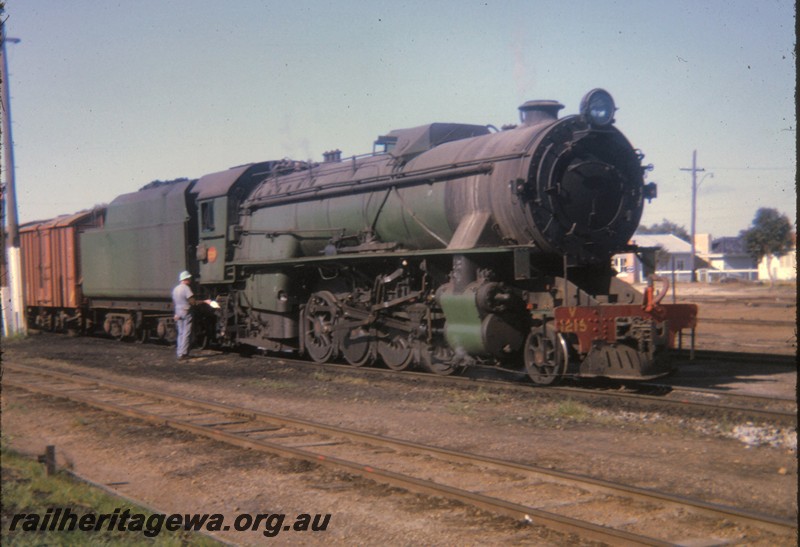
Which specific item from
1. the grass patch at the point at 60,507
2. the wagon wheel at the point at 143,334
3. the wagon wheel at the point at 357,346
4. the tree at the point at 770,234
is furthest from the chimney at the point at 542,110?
the tree at the point at 770,234

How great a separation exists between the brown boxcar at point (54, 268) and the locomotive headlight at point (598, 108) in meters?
17.6

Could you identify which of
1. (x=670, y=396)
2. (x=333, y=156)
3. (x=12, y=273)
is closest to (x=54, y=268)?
(x=12, y=273)

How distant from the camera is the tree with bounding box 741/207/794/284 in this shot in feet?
182

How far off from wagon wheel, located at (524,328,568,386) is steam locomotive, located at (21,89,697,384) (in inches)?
0.9

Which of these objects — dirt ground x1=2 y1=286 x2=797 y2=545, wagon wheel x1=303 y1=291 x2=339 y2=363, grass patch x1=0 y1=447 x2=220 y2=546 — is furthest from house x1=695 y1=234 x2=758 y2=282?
grass patch x1=0 y1=447 x2=220 y2=546

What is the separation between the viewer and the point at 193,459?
7.53 meters

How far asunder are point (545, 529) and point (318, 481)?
2206 mm

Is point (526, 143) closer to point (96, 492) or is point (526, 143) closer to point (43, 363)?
point (96, 492)

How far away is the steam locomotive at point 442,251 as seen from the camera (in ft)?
34.2

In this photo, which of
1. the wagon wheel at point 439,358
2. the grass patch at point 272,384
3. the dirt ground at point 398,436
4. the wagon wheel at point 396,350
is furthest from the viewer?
the wagon wheel at point 396,350

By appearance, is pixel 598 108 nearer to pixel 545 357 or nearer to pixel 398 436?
pixel 545 357

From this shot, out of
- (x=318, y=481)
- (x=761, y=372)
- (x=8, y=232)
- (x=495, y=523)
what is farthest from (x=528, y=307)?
(x=8, y=232)

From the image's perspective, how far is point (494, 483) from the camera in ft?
20.6

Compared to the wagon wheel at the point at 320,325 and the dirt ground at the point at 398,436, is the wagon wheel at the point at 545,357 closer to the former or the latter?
the dirt ground at the point at 398,436
